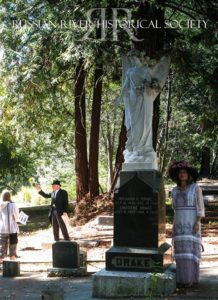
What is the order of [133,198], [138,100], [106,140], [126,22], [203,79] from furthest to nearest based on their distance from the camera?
[106,140], [203,79], [126,22], [138,100], [133,198]

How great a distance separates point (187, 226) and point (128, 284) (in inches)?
51.5

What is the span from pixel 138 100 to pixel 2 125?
38.0 ft

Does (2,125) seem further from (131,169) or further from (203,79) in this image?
(131,169)

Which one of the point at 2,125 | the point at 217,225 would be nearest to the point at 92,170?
the point at 2,125

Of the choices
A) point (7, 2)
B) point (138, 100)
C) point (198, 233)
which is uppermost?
point (7, 2)

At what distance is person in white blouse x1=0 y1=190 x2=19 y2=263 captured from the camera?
11.9 m

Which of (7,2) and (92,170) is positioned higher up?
(7,2)

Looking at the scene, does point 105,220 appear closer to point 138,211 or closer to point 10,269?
point 10,269

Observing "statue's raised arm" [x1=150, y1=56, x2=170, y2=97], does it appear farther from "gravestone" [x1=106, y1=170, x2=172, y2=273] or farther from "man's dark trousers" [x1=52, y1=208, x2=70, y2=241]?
"man's dark trousers" [x1=52, y1=208, x2=70, y2=241]

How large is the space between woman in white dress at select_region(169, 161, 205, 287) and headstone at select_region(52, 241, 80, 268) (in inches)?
111

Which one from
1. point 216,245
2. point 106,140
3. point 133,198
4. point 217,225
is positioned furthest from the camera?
point 106,140

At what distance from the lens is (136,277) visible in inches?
300

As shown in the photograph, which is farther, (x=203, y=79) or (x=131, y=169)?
(x=203, y=79)

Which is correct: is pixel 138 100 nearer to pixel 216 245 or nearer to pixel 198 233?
pixel 198 233
